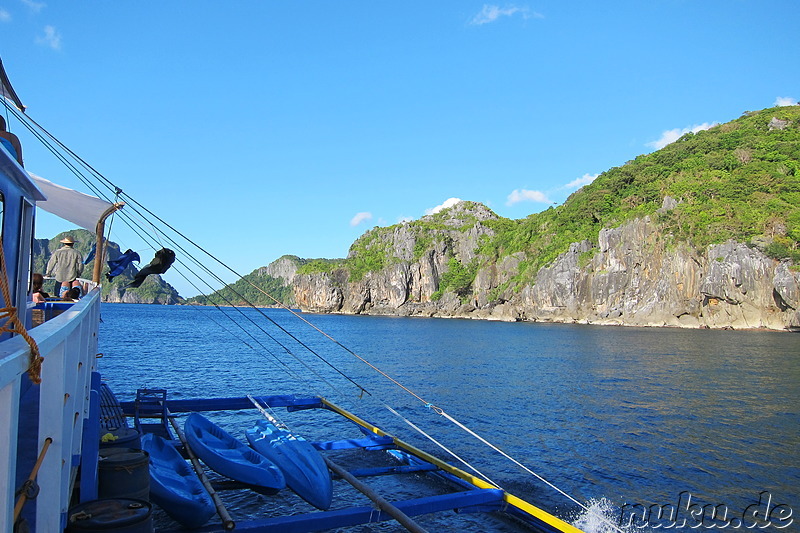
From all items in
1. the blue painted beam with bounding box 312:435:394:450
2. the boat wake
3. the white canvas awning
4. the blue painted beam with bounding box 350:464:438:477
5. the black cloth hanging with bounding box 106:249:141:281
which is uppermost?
the white canvas awning

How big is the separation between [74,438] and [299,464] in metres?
6.13

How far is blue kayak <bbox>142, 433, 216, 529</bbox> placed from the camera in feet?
27.5

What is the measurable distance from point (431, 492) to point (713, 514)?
6.35 m

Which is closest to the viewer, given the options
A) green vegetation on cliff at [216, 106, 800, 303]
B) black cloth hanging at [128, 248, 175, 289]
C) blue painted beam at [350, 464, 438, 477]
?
blue painted beam at [350, 464, 438, 477]

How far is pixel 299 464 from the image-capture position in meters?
10.6

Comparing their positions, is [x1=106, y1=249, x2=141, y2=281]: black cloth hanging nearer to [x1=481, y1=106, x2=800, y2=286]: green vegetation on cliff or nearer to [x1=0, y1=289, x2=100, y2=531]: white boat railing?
[x1=0, y1=289, x2=100, y2=531]: white boat railing

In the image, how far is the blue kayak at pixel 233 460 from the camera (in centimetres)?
1012

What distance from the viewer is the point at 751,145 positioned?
10775 cm

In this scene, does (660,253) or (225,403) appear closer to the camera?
(225,403)

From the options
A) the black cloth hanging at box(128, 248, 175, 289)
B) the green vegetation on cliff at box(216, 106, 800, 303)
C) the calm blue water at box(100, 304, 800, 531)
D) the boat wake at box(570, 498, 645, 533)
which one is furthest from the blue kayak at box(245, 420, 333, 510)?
the green vegetation on cliff at box(216, 106, 800, 303)

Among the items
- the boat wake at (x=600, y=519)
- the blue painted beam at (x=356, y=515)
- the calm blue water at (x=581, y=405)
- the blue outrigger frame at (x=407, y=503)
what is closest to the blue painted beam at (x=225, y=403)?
the blue outrigger frame at (x=407, y=503)

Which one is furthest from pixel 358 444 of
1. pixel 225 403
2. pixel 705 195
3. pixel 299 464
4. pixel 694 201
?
pixel 705 195

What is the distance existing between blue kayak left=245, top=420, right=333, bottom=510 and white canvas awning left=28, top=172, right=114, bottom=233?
6.15 m

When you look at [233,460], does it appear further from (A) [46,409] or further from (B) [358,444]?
(A) [46,409]
